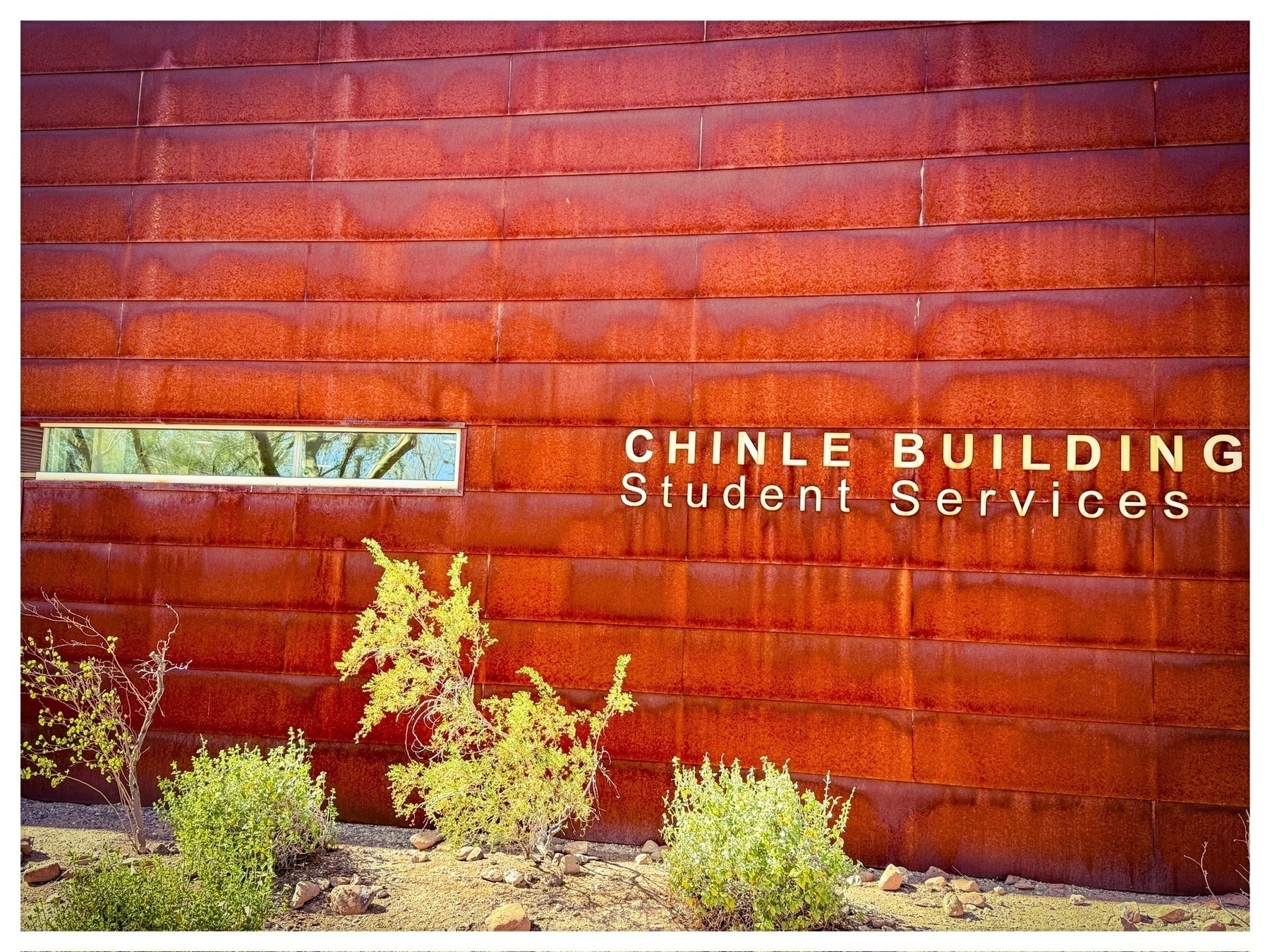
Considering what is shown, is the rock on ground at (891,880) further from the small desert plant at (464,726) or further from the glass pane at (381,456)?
the glass pane at (381,456)

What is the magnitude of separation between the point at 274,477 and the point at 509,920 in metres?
3.96

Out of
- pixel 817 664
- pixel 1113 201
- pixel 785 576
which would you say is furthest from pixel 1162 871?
pixel 1113 201

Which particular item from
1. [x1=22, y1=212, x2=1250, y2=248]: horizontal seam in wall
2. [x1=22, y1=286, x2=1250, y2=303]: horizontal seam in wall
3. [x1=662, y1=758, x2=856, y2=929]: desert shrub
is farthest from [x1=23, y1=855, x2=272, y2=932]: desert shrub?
[x1=22, y1=212, x2=1250, y2=248]: horizontal seam in wall

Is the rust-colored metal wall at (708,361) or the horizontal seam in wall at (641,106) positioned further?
the horizontal seam in wall at (641,106)

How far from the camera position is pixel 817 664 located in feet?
21.4

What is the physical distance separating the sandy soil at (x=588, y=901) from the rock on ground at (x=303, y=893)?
4 centimetres

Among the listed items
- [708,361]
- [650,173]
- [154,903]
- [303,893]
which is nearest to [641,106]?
[650,173]

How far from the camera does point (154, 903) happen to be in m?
4.78

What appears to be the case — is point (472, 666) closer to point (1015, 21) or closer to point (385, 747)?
point (385, 747)

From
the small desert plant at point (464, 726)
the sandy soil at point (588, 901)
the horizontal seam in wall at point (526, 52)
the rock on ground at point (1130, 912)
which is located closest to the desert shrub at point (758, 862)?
the sandy soil at point (588, 901)

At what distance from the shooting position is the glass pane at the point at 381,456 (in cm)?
714

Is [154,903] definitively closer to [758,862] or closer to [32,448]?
[758,862]

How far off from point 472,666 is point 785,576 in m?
2.46

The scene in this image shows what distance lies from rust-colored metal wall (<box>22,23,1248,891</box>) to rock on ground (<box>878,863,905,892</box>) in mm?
315
